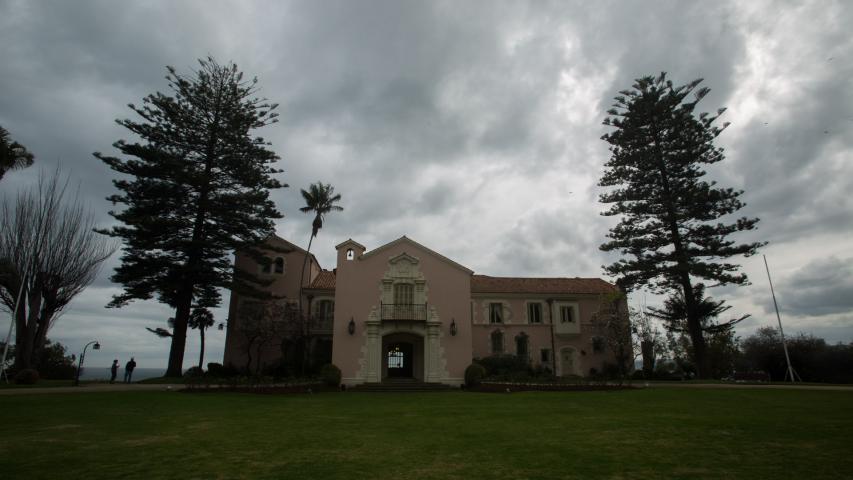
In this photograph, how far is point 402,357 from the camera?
99.9ft

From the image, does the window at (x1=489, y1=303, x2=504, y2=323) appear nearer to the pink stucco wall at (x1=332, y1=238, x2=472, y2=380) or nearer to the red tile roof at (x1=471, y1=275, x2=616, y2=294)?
the red tile roof at (x1=471, y1=275, x2=616, y2=294)

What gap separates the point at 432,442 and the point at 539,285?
28.7m

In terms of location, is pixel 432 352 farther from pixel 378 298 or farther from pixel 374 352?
pixel 378 298

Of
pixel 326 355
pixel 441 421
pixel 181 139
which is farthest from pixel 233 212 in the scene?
pixel 441 421

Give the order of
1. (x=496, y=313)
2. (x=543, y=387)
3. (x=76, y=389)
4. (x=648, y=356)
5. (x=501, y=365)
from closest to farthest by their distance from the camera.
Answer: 1. (x=76, y=389)
2. (x=543, y=387)
3. (x=501, y=365)
4. (x=648, y=356)
5. (x=496, y=313)

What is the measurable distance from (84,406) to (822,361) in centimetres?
3549

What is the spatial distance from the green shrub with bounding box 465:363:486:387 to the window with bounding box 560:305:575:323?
443 inches

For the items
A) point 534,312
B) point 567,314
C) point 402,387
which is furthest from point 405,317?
point 567,314

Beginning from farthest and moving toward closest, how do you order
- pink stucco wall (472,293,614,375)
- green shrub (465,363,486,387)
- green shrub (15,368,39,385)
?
pink stucco wall (472,293,614,375)
green shrub (465,363,486,387)
green shrub (15,368,39,385)

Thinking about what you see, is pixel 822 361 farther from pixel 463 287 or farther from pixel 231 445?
pixel 231 445

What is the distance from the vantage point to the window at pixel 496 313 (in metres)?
33.2

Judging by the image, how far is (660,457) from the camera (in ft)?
20.2

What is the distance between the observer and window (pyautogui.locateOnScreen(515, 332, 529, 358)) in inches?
1288

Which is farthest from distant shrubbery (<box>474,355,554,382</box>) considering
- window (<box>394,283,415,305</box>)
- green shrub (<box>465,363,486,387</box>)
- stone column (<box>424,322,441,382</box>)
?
window (<box>394,283,415,305</box>)
